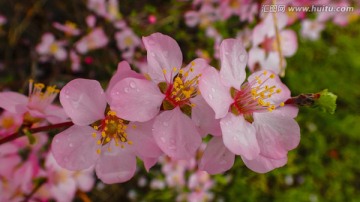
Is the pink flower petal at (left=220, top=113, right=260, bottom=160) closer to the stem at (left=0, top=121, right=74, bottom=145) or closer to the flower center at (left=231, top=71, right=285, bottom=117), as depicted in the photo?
the flower center at (left=231, top=71, right=285, bottom=117)

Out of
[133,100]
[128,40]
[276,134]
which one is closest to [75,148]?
[133,100]

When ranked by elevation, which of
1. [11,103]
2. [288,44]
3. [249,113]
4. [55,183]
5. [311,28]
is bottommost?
[311,28]

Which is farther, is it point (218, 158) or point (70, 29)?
point (70, 29)

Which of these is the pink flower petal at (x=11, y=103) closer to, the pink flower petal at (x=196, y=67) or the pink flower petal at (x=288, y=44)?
the pink flower petal at (x=196, y=67)

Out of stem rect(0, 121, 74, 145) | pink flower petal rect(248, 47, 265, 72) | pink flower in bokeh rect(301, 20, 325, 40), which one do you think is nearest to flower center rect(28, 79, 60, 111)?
stem rect(0, 121, 74, 145)

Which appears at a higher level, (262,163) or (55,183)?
(262,163)

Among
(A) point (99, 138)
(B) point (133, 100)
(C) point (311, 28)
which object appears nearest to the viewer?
(B) point (133, 100)

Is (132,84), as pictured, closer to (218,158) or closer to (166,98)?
(166,98)

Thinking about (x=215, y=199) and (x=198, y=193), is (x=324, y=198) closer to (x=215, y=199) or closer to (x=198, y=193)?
(x=215, y=199)
